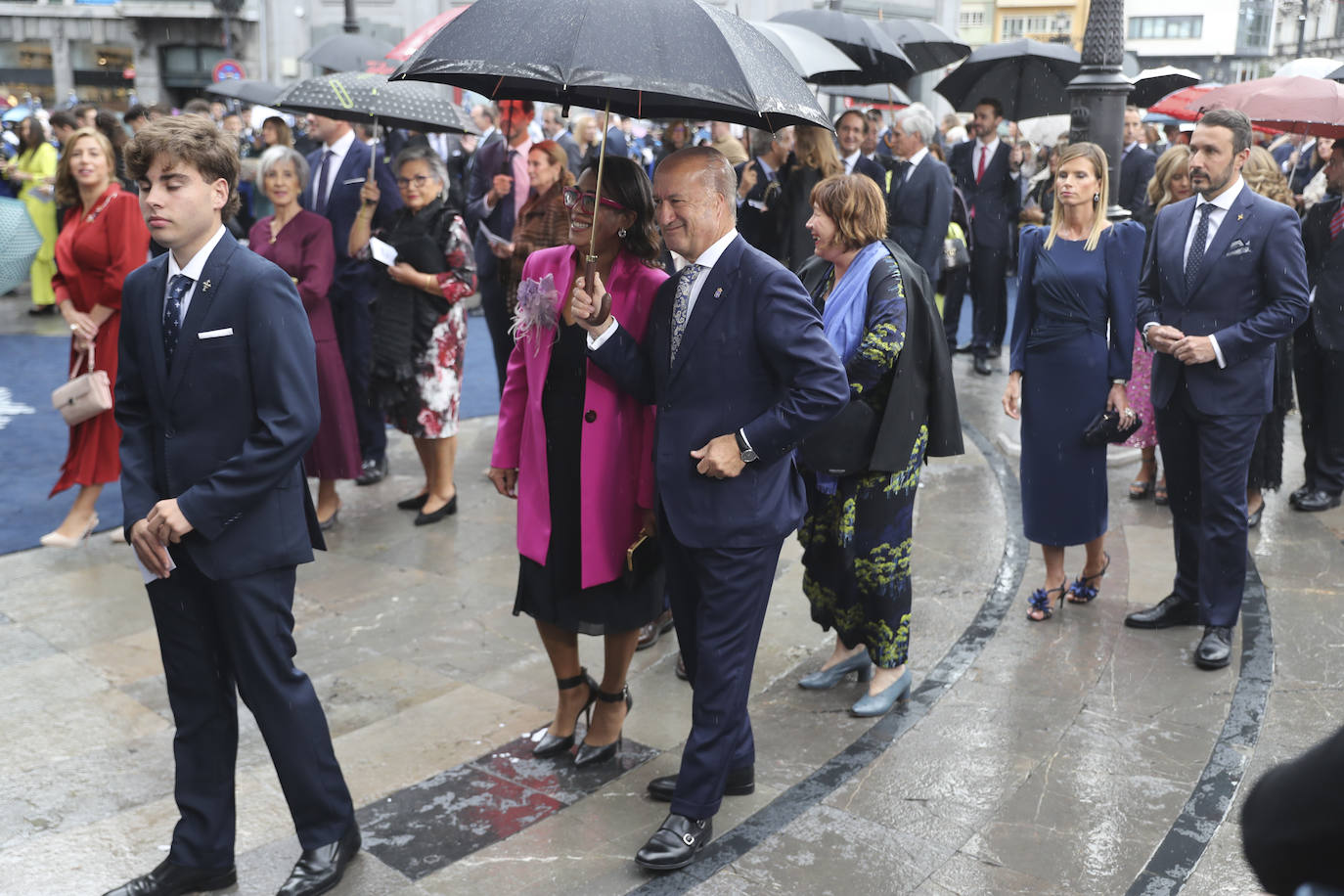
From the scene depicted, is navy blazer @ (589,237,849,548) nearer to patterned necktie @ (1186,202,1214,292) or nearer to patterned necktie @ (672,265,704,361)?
patterned necktie @ (672,265,704,361)

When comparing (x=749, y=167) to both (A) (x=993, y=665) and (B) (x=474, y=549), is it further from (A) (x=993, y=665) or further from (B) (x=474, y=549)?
(A) (x=993, y=665)

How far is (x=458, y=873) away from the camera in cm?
341

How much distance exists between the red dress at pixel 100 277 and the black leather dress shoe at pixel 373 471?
5.05 ft

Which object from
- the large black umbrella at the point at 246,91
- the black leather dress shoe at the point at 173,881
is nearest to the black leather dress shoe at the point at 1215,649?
the black leather dress shoe at the point at 173,881

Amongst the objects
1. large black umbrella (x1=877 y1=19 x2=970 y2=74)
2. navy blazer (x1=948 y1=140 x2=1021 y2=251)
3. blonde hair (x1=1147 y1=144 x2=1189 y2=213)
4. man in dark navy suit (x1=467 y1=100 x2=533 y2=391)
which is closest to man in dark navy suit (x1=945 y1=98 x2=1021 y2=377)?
navy blazer (x1=948 y1=140 x2=1021 y2=251)

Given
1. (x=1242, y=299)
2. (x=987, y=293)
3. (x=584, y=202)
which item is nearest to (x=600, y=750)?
(x=584, y=202)

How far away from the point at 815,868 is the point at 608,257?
1884 millimetres

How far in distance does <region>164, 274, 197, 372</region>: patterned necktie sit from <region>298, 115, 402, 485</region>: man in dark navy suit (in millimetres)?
3747

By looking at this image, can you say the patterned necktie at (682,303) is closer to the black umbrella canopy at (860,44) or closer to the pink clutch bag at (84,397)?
the pink clutch bag at (84,397)

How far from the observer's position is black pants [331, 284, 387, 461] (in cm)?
721

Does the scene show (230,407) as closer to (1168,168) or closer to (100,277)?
(100,277)

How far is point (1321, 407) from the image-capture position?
7230mm

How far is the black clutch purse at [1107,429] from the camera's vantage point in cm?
505

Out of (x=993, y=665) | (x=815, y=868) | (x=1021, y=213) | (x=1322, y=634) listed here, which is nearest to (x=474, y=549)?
(x=993, y=665)
